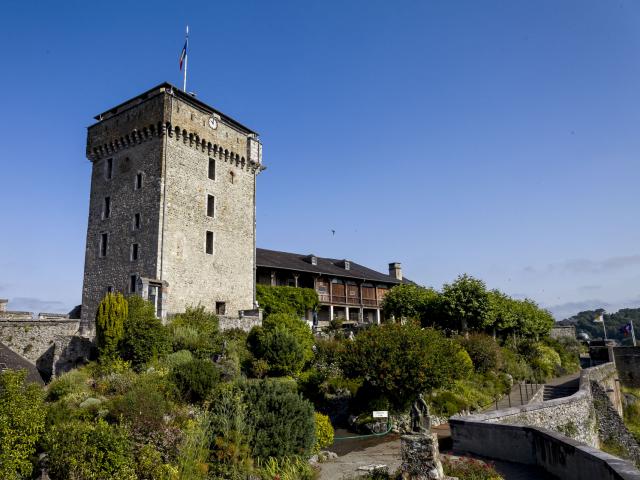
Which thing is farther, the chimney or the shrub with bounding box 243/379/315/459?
the chimney

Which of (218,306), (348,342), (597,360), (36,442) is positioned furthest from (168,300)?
(597,360)

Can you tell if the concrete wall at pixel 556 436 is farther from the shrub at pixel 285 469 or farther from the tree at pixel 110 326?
the tree at pixel 110 326

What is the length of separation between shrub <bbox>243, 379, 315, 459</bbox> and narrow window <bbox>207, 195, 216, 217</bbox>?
61.1ft

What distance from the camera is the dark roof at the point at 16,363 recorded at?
21.6 metres

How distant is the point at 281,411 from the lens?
12.4 m

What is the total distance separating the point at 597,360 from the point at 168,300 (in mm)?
33342

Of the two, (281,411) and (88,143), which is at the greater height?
(88,143)

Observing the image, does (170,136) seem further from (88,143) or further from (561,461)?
(561,461)

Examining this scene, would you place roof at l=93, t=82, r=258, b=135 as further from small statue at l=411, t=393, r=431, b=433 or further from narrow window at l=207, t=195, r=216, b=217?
small statue at l=411, t=393, r=431, b=433

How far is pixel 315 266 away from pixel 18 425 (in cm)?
3233

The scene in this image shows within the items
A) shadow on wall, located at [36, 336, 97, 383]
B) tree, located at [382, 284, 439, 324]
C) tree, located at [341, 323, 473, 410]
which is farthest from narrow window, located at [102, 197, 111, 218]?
tree, located at [382, 284, 439, 324]

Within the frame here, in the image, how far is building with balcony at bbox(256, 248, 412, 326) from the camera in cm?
3850

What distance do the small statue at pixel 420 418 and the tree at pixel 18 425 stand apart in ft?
27.9

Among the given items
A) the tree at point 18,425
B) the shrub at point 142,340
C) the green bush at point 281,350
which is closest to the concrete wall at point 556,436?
the green bush at point 281,350
